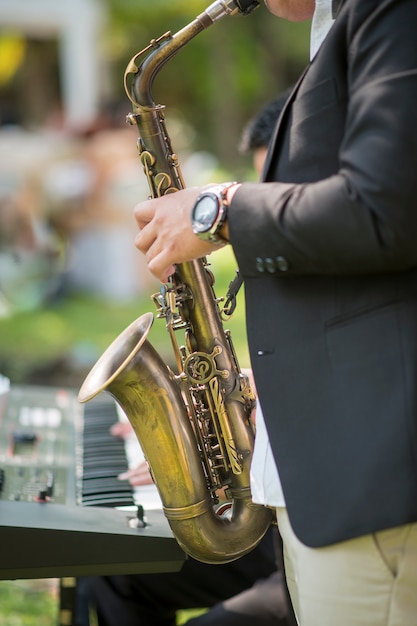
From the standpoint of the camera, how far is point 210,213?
1757 millimetres

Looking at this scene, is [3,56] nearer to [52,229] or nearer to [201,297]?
[52,229]

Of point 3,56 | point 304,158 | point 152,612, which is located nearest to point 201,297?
point 304,158

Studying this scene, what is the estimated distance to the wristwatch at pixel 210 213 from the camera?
1743 mm

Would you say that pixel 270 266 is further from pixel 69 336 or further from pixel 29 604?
pixel 69 336

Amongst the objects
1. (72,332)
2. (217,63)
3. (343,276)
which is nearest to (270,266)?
(343,276)

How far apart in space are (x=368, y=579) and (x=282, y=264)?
63cm

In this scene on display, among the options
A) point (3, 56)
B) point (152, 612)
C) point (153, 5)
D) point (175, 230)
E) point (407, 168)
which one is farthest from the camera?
point (153, 5)

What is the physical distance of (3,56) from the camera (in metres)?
19.0

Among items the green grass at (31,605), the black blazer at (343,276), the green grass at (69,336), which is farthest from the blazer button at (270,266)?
the green grass at (69,336)

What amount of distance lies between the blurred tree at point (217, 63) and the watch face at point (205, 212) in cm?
1962

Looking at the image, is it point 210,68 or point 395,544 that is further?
point 210,68

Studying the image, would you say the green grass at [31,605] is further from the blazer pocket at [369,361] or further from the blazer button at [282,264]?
the blazer button at [282,264]

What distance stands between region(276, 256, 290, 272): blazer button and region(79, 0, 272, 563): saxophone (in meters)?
0.68

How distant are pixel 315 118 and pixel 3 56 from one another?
18.6m
